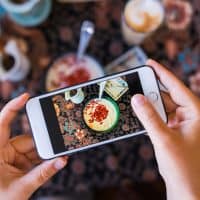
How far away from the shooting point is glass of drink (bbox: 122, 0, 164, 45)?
77 centimetres

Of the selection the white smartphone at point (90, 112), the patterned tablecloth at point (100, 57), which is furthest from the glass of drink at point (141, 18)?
the white smartphone at point (90, 112)

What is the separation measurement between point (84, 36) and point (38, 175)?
25cm

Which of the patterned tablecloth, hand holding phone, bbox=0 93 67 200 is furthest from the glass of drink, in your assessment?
hand holding phone, bbox=0 93 67 200

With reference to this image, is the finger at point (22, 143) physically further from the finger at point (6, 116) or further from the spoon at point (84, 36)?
the spoon at point (84, 36)

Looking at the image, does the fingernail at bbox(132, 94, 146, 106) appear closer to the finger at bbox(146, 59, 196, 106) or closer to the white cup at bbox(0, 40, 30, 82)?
the finger at bbox(146, 59, 196, 106)

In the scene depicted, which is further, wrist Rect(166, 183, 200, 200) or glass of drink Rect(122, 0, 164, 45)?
glass of drink Rect(122, 0, 164, 45)

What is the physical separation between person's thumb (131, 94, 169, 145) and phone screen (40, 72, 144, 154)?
0.06 metres

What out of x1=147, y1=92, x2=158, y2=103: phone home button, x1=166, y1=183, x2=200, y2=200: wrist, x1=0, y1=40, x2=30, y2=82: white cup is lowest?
x1=166, y1=183, x2=200, y2=200: wrist

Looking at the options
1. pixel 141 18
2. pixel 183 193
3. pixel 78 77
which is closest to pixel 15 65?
pixel 78 77

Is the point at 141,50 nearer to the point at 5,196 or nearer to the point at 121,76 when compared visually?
the point at 121,76

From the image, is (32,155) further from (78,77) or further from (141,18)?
(141,18)

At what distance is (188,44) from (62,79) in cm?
24

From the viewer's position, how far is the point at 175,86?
68 centimetres

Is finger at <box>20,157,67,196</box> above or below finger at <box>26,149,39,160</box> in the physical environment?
below
